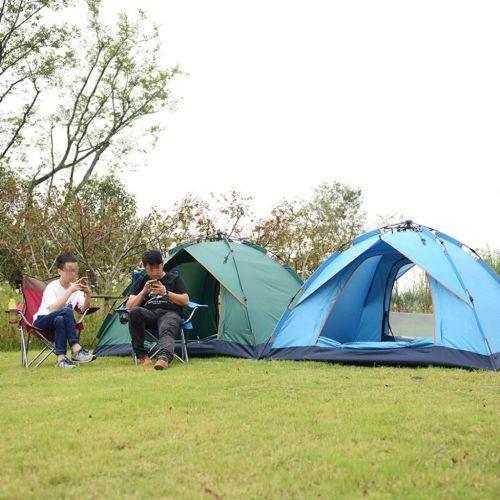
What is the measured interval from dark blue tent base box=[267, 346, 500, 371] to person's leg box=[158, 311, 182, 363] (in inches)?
36.3

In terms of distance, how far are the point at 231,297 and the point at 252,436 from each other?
137 inches

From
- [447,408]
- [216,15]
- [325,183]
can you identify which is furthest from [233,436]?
[325,183]

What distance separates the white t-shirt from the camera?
5824 mm

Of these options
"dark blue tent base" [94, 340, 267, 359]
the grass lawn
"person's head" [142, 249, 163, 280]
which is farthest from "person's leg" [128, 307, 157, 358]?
the grass lawn

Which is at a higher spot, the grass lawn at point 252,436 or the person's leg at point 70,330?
the person's leg at point 70,330

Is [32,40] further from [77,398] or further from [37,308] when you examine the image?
[77,398]

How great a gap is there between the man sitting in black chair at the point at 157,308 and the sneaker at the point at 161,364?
1.0 inches

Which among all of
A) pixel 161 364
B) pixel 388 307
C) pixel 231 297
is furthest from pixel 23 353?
pixel 388 307

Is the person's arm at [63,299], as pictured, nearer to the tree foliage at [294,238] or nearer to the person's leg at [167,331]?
the person's leg at [167,331]

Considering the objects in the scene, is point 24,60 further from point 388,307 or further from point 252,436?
point 252,436

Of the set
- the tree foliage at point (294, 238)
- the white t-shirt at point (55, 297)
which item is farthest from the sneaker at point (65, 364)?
the tree foliage at point (294, 238)

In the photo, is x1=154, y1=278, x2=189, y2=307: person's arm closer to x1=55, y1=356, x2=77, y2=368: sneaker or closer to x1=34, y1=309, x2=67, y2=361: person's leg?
x1=34, y1=309, x2=67, y2=361: person's leg

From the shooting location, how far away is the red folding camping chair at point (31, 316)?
18.9 feet

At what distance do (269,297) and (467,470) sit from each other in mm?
4233
